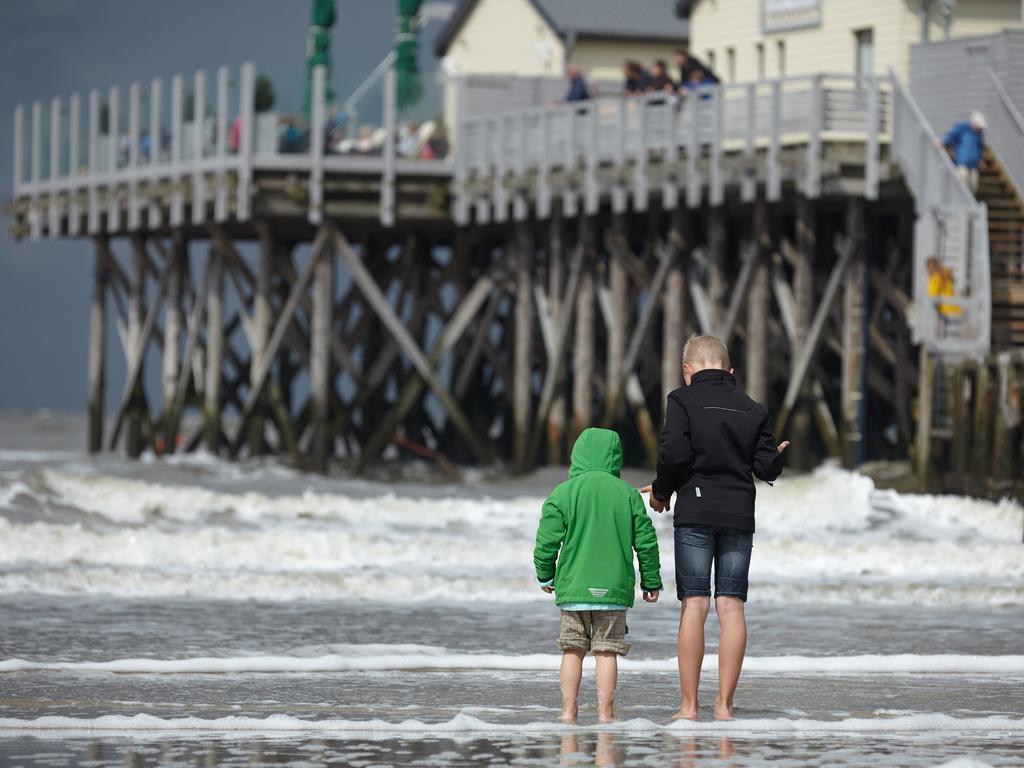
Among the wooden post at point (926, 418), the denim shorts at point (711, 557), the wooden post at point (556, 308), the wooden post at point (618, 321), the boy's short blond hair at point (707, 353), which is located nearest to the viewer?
the denim shorts at point (711, 557)

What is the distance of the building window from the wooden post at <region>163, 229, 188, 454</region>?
10473mm

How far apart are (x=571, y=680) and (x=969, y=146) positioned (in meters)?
16.4

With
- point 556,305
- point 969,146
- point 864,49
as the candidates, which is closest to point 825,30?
point 864,49

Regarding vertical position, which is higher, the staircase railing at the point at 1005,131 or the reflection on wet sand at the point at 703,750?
the staircase railing at the point at 1005,131

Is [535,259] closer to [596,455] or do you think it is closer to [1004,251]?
[1004,251]

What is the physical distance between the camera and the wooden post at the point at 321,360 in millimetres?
30531

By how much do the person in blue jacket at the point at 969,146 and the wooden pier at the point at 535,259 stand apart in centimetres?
52

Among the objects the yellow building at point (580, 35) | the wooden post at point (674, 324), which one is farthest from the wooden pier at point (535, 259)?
the yellow building at point (580, 35)

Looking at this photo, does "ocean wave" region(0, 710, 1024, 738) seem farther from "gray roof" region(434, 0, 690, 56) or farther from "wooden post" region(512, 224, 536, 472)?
"gray roof" region(434, 0, 690, 56)

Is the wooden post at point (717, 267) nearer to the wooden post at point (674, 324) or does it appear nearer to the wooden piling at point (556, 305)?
the wooden post at point (674, 324)

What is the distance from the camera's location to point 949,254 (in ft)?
73.5

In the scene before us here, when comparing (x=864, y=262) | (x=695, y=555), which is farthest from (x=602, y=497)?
(x=864, y=262)

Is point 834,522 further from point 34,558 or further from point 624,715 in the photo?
point 624,715

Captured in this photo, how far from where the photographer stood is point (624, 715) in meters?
9.03
